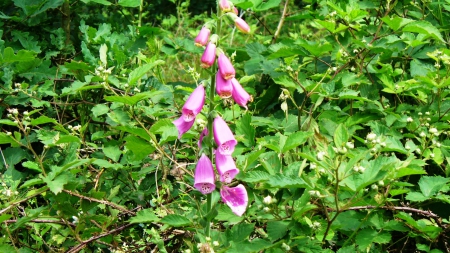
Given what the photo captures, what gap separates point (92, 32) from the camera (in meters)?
2.94

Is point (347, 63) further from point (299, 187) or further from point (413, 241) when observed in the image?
point (299, 187)

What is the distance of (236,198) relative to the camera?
182 cm

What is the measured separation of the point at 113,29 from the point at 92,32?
0.52 meters

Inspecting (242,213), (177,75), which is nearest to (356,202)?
(242,213)

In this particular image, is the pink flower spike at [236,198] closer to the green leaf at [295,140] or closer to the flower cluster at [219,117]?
the flower cluster at [219,117]

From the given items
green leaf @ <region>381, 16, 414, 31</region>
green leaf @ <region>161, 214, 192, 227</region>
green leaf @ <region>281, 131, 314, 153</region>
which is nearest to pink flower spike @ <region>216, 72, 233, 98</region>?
green leaf @ <region>281, 131, 314, 153</region>

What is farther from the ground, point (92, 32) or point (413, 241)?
point (92, 32)

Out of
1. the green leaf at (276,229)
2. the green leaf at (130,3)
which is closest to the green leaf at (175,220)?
the green leaf at (276,229)

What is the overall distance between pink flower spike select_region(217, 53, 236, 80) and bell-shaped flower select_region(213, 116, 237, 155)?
129 millimetres

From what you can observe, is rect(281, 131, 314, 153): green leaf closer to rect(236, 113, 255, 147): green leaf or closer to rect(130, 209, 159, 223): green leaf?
rect(236, 113, 255, 147): green leaf

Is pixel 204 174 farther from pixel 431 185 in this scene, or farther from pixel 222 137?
pixel 431 185

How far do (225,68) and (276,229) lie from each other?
0.52 m

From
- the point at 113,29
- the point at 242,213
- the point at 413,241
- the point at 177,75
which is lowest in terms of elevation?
the point at 177,75

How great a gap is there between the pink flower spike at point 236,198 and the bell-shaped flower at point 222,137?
141 mm
